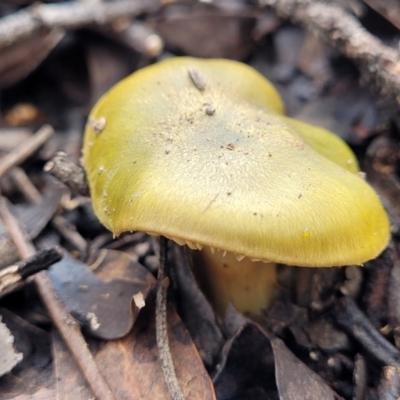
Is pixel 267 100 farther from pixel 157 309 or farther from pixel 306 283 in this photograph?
pixel 157 309

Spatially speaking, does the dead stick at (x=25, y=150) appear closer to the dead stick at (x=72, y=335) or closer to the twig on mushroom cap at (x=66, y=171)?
the twig on mushroom cap at (x=66, y=171)

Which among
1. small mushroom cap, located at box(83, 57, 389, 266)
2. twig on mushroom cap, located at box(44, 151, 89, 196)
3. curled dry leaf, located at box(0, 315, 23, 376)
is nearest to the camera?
small mushroom cap, located at box(83, 57, 389, 266)

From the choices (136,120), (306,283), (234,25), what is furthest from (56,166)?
(234,25)

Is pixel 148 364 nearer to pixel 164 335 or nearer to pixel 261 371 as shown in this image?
pixel 164 335

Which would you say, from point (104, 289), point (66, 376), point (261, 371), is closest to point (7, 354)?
point (66, 376)

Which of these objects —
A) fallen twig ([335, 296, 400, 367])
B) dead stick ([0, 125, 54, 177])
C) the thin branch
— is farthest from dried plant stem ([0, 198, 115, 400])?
the thin branch

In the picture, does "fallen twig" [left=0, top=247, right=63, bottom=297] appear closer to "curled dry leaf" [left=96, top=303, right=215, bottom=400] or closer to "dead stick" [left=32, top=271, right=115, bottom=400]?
"dead stick" [left=32, top=271, right=115, bottom=400]
